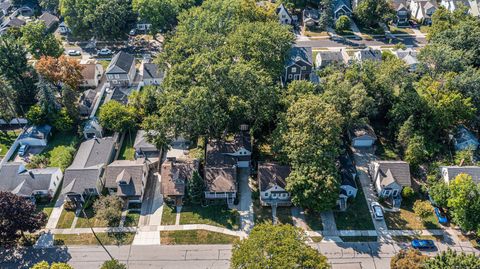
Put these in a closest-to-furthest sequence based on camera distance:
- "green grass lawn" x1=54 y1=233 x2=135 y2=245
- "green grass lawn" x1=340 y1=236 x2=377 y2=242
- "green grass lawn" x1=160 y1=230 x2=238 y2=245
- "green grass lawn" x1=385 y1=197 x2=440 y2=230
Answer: "green grass lawn" x1=340 y1=236 x2=377 y2=242, "green grass lawn" x1=160 y1=230 x2=238 y2=245, "green grass lawn" x1=54 y1=233 x2=135 y2=245, "green grass lawn" x1=385 y1=197 x2=440 y2=230

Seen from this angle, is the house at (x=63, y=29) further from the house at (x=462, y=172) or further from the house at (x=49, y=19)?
the house at (x=462, y=172)

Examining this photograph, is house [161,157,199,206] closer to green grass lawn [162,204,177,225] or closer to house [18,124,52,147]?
green grass lawn [162,204,177,225]

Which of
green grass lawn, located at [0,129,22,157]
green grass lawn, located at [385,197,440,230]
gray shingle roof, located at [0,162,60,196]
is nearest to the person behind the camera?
green grass lawn, located at [385,197,440,230]

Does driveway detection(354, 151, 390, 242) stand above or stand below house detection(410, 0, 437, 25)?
below

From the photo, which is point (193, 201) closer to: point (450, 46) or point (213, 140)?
point (213, 140)

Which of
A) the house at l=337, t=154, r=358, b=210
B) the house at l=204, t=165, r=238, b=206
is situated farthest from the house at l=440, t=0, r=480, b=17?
the house at l=204, t=165, r=238, b=206

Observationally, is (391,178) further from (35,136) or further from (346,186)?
(35,136)

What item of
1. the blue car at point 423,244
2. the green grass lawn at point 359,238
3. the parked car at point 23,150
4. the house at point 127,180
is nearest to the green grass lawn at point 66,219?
the house at point 127,180
